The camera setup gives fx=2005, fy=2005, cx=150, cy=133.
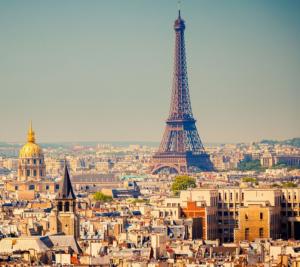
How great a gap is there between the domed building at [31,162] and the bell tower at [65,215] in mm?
83982

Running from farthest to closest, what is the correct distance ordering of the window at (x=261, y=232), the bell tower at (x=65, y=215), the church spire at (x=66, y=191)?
the window at (x=261, y=232) < the church spire at (x=66, y=191) < the bell tower at (x=65, y=215)

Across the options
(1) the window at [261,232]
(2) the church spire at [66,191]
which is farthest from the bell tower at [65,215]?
(1) the window at [261,232]

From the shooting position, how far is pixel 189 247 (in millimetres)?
77688

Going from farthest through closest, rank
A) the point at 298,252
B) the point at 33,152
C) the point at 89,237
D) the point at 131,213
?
the point at 33,152
the point at 131,213
the point at 89,237
the point at 298,252

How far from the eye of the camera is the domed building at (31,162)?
575 ft

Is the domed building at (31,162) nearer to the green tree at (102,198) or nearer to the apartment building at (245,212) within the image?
the green tree at (102,198)

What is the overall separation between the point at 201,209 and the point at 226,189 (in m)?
4.15

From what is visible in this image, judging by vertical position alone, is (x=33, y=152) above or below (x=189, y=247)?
above

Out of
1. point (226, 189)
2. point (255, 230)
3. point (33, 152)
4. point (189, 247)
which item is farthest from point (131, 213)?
point (33, 152)

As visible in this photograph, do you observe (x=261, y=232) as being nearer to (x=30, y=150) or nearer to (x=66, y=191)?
(x=66, y=191)

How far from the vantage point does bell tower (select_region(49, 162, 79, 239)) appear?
8631 centimetres

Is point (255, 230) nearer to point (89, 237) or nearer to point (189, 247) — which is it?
point (89, 237)

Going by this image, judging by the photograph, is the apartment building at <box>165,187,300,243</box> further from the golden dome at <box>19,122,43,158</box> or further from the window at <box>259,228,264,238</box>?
the golden dome at <box>19,122,43,158</box>

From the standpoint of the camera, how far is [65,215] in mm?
87812
